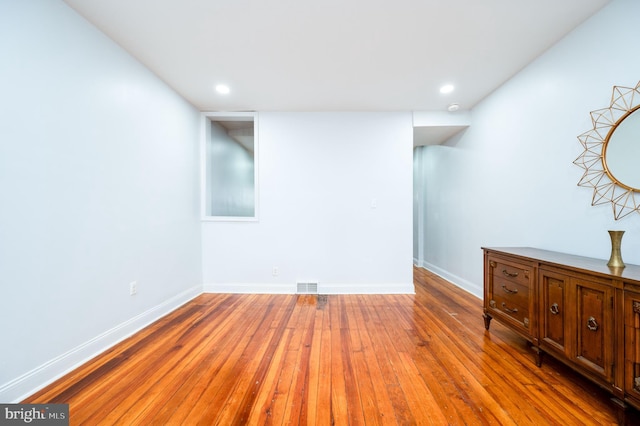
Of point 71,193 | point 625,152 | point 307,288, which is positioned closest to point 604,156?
point 625,152

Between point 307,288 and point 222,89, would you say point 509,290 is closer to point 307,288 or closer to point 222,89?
point 307,288

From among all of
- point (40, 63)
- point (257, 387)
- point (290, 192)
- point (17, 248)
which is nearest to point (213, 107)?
point (290, 192)

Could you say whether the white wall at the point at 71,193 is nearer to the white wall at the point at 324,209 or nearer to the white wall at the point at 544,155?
the white wall at the point at 324,209

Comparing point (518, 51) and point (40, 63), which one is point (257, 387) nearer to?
point (40, 63)

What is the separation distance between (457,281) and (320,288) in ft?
6.51

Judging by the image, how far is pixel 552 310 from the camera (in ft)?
5.00

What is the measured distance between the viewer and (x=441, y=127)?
3197mm

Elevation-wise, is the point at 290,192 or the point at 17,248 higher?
the point at 290,192

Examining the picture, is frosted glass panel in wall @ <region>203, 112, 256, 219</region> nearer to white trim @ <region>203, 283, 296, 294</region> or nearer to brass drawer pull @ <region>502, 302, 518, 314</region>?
white trim @ <region>203, 283, 296, 294</region>

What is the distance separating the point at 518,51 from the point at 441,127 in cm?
119

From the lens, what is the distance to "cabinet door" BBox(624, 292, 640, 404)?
111 cm

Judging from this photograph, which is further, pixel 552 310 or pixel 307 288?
pixel 307 288

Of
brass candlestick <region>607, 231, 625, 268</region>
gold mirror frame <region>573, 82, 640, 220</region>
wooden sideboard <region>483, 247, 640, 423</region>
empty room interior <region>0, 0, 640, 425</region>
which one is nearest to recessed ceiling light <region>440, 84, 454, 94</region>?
empty room interior <region>0, 0, 640, 425</region>

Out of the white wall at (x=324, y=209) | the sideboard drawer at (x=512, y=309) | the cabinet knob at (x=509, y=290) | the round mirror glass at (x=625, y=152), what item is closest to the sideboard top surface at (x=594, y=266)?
the cabinet knob at (x=509, y=290)
